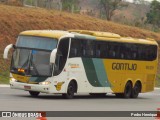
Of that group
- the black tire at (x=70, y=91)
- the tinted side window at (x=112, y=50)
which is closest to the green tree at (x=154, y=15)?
the tinted side window at (x=112, y=50)

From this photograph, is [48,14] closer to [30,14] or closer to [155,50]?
[30,14]

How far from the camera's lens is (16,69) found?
29.6 metres

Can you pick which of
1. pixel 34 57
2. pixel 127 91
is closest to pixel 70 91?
pixel 34 57

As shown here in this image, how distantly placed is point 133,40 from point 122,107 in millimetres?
9209

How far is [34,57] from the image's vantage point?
29297 mm

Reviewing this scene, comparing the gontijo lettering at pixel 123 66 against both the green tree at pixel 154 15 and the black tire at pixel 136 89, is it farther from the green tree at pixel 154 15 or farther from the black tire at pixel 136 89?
the green tree at pixel 154 15

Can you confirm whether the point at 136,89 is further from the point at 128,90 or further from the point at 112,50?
the point at 112,50

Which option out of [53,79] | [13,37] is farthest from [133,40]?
[13,37]

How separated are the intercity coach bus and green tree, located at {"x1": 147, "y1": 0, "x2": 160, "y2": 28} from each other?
4358cm

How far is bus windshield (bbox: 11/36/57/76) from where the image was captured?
29203 millimetres

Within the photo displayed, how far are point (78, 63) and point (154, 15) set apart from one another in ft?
166

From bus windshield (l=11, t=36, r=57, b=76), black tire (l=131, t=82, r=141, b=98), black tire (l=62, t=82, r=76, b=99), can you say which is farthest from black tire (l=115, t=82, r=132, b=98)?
bus windshield (l=11, t=36, r=57, b=76)

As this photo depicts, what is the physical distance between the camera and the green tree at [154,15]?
8044cm

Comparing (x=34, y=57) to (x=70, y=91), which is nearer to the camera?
(x=34, y=57)
